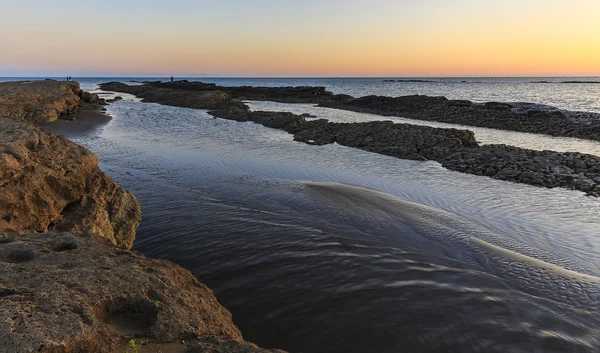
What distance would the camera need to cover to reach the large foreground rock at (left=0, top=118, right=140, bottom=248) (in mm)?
6105

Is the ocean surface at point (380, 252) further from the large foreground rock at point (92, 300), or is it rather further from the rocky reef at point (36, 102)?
the rocky reef at point (36, 102)

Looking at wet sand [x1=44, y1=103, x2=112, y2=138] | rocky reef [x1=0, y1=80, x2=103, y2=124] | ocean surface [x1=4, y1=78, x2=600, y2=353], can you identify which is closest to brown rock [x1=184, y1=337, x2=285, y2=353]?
ocean surface [x1=4, y1=78, x2=600, y2=353]

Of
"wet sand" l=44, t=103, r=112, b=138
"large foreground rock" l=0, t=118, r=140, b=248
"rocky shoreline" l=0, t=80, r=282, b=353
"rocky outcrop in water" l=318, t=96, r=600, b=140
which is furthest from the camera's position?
"rocky outcrop in water" l=318, t=96, r=600, b=140

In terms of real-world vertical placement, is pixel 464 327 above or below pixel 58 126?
below

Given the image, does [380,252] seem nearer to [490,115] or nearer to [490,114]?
[490,115]

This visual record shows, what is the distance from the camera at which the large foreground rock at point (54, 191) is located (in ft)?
20.0

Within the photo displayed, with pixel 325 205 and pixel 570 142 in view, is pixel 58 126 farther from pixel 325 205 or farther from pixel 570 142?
pixel 570 142

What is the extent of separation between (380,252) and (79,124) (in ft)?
93.6

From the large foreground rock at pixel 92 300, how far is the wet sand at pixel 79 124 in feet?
73.2

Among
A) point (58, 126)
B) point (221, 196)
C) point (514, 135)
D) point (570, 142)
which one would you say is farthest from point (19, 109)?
point (570, 142)

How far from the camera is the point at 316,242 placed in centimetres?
828

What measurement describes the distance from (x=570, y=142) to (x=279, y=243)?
25.8 metres

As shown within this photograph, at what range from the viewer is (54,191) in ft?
22.8

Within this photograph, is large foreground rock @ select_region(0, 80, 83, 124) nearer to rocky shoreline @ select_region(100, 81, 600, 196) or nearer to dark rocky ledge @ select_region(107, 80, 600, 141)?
rocky shoreline @ select_region(100, 81, 600, 196)
